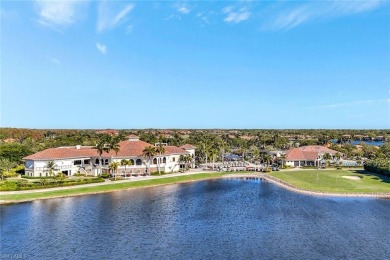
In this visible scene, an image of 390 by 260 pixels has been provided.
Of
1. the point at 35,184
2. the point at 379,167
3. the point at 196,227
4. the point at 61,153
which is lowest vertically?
the point at 196,227

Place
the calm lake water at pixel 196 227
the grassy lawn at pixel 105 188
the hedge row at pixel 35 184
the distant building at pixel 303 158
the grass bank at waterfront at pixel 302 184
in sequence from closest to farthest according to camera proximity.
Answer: the calm lake water at pixel 196 227
the grassy lawn at pixel 105 188
the grass bank at waterfront at pixel 302 184
the hedge row at pixel 35 184
the distant building at pixel 303 158

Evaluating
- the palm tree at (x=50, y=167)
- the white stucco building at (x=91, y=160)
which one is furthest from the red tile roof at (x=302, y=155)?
the palm tree at (x=50, y=167)

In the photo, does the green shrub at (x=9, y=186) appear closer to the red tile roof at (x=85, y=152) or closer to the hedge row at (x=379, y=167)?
the red tile roof at (x=85, y=152)

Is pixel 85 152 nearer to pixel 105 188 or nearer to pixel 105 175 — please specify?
pixel 105 175

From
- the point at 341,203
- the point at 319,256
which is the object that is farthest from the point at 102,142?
the point at 319,256

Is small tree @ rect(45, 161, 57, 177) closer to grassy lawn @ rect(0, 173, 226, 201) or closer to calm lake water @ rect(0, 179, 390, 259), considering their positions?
grassy lawn @ rect(0, 173, 226, 201)

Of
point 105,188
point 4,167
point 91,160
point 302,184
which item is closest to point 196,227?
point 105,188

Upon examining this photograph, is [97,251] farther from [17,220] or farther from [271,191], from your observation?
Result: [271,191]
